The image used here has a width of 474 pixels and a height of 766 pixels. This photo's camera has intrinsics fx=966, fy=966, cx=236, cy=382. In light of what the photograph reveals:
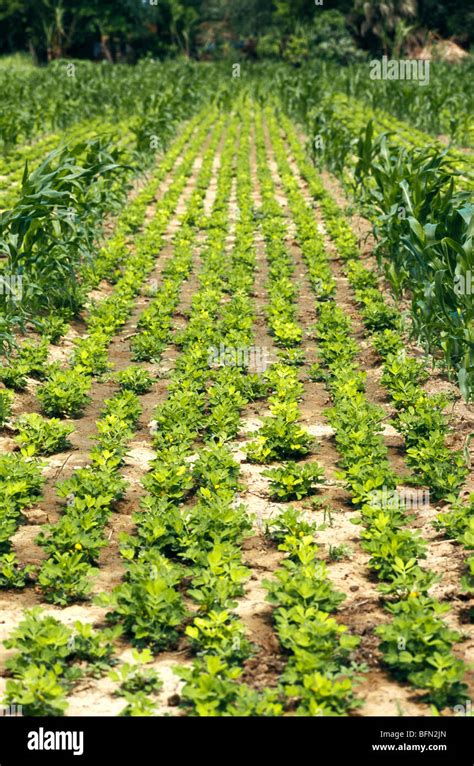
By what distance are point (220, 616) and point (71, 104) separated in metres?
24.1

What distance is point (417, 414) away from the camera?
677 centimetres

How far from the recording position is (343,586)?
4863 millimetres

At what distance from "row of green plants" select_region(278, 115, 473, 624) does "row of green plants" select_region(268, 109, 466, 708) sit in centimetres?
19

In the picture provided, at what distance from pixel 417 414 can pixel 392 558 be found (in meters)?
2.11

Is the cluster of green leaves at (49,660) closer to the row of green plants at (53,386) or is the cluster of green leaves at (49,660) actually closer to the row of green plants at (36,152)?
the row of green plants at (53,386)

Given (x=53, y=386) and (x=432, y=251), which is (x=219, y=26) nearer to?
(x=432, y=251)

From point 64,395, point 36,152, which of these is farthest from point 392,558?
point 36,152

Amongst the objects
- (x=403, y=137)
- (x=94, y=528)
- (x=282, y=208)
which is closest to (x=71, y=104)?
(x=403, y=137)

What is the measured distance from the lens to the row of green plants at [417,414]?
17.5 feet

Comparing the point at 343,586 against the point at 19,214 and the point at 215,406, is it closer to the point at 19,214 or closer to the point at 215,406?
the point at 215,406

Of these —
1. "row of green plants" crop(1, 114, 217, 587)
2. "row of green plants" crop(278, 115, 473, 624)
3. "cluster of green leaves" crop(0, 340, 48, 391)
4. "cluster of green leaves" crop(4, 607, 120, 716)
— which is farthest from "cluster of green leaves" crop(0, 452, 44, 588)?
"row of green plants" crop(278, 115, 473, 624)

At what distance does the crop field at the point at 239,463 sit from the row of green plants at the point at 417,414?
1.0 inches

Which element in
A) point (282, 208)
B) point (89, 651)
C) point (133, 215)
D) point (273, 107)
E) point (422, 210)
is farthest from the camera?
point (273, 107)

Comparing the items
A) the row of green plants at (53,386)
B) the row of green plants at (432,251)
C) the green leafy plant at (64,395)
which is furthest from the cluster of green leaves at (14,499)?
the row of green plants at (432,251)
